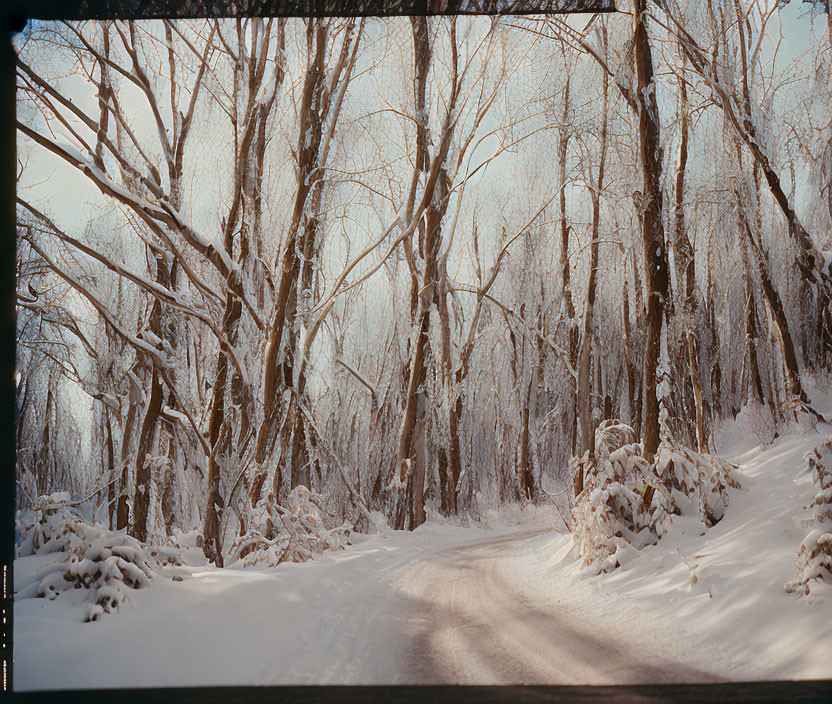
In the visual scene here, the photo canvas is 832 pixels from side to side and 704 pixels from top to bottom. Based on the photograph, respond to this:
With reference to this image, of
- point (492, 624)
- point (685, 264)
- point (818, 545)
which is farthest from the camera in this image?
point (685, 264)

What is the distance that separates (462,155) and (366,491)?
7.31ft

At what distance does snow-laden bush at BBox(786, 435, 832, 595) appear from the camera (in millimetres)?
1618

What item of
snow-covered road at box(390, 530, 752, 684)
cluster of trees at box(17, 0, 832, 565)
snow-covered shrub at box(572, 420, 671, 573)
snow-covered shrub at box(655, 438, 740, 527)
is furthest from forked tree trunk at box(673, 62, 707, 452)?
snow-covered road at box(390, 530, 752, 684)

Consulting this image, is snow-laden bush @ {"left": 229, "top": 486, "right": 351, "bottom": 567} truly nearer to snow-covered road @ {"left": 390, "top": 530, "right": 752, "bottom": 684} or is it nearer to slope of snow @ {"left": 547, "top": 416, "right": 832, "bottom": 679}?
snow-covered road @ {"left": 390, "top": 530, "right": 752, "bottom": 684}

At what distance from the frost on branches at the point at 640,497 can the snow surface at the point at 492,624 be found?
56 mm

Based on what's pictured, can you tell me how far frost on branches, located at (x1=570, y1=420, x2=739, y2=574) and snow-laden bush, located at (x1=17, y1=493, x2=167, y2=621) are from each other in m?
1.68

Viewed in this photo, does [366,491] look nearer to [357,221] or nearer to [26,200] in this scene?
[357,221]

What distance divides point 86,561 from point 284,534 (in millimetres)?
929

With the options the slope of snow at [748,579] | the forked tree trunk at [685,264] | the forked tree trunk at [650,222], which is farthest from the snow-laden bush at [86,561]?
the forked tree trunk at [685,264]

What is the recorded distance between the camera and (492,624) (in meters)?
1.90

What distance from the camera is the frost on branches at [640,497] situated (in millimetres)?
2162

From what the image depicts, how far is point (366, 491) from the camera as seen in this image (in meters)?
3.52

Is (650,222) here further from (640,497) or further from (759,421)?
(640,497)

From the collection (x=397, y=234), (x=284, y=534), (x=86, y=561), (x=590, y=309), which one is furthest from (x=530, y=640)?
(x=397, y=234)
